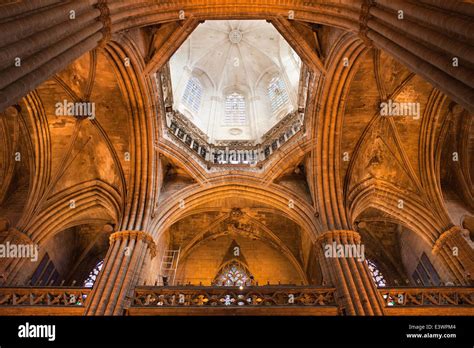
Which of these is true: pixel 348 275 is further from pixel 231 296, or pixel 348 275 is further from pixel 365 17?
pixel 365 17

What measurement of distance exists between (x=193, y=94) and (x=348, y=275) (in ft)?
46.4

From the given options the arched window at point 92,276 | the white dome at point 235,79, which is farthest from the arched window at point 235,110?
the arched window at point 92,276

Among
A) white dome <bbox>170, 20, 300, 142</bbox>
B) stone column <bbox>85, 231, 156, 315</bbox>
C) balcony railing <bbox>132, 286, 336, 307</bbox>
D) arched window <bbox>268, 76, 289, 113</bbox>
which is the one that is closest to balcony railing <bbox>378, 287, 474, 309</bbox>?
balcony railing <bbox>132, 286, 336, 307</bbox>

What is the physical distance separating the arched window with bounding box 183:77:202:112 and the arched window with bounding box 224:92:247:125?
1670 mm

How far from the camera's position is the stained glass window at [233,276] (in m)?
15.6

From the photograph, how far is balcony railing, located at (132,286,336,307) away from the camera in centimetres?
996

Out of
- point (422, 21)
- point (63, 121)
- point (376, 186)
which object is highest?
point (63, 121)

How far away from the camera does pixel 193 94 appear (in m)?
20.8

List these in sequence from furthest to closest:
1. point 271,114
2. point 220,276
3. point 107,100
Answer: point 271,114
point 220,276
point 107,100

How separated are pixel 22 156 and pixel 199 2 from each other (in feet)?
28.0

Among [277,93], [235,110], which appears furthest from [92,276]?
[277,93]
